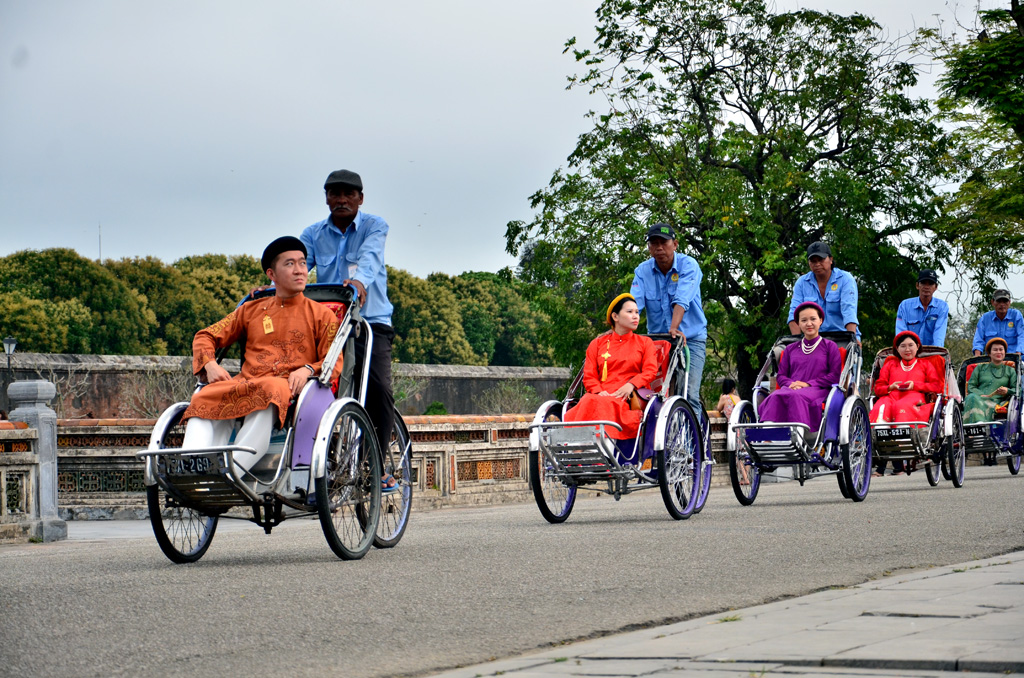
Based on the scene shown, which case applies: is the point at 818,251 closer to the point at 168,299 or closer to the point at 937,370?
the point at 937,370

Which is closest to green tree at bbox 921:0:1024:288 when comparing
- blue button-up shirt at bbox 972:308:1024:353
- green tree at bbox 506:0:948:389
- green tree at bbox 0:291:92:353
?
green tree at bbox 506:0:948:389

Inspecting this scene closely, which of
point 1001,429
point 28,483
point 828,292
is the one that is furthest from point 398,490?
point 1001,429

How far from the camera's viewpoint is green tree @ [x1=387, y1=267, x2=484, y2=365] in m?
84.7

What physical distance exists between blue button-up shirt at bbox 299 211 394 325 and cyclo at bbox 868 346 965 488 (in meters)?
7.03

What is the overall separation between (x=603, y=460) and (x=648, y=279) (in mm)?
1974

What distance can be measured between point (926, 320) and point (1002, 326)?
1978mm

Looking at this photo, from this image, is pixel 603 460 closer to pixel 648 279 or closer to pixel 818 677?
pixel 648 279

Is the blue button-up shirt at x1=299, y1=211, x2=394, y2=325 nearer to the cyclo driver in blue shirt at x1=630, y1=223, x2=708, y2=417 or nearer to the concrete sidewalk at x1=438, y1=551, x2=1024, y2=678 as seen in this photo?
the cyclo driver in blue shirt at x1=630, y1=223, x2=708, y2=417

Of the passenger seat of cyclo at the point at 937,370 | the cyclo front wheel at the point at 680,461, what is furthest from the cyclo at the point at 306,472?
the passenger seat of cyclo at the point at 937,370

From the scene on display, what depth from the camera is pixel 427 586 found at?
6.01 metres

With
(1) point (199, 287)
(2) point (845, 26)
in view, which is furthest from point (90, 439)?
(1) point (199, 287)

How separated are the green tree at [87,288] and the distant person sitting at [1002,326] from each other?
56292mm

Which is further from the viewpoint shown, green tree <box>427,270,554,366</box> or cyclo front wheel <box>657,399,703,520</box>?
green tree <box>427,270,554,366</box>

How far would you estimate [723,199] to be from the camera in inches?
1313
